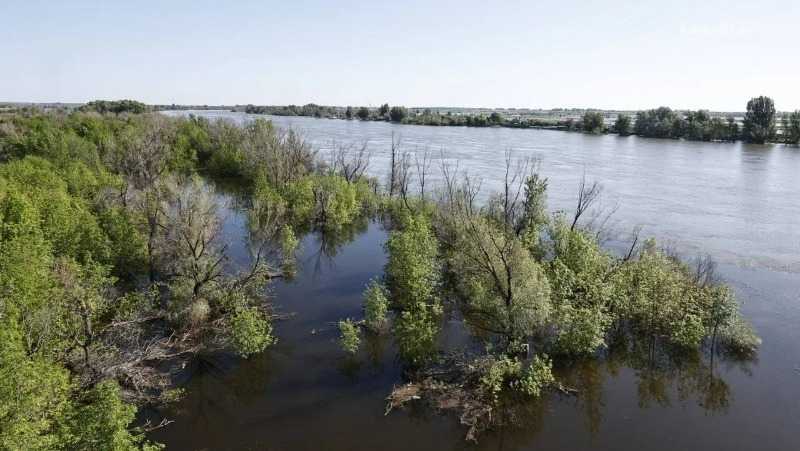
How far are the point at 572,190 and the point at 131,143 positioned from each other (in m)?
47.7

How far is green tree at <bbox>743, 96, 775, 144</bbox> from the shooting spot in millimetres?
98438

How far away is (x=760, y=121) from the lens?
328ft

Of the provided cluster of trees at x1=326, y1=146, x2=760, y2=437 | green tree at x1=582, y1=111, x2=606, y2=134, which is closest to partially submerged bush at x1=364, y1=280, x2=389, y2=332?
cluster of trees at x1=326, y1=146, x2=760, y2=437

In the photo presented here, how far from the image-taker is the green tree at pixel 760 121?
98.4 meters

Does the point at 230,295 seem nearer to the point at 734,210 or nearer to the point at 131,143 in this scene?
the point at 131,143

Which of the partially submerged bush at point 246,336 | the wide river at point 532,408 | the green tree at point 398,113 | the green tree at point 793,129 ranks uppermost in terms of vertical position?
the green tree at point 398,113

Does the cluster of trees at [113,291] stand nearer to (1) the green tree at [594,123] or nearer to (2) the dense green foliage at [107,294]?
(2) the dense green foliage at [107,294]

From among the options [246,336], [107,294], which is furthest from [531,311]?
[107,294]

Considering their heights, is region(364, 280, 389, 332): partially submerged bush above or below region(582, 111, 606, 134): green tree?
below

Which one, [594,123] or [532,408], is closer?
[532,408]

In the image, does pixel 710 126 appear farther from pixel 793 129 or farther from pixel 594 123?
pixel 594 123

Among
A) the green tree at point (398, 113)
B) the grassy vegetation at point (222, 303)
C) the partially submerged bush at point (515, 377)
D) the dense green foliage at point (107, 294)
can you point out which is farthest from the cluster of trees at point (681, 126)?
the partially submerged bush at point (515, 377)

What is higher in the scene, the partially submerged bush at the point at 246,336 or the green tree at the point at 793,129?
the green tree at the point at 793,129

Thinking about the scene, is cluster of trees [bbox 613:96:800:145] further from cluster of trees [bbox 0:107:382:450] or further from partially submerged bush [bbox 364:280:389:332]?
partially submerged bush [bbox 364:280:389:332]
